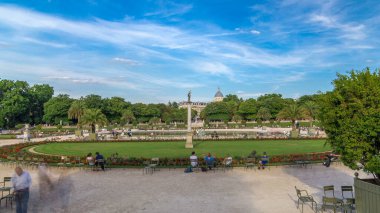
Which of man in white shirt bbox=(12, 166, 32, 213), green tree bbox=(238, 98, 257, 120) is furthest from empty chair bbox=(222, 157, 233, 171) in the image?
green tree bbox=(238, 98, 257, 120)

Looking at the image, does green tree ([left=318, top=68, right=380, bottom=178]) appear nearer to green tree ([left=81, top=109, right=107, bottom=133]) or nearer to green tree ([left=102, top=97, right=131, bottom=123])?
green tree ([left=81, top=109, right=107, bottom=133])

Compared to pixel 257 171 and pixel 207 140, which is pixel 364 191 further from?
pixel 207 140

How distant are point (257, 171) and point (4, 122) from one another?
84.9 metres

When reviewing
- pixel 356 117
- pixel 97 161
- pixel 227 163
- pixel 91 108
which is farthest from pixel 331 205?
pixel 91 108

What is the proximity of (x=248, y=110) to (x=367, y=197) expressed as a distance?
355ft

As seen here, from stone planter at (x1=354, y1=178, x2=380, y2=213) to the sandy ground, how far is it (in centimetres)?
198

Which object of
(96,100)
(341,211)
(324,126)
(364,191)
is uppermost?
(96,100)

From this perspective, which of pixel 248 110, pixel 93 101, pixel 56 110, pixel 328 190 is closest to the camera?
pixel 328 190

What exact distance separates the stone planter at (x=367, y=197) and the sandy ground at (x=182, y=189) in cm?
198

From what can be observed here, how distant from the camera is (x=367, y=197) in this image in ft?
37.6

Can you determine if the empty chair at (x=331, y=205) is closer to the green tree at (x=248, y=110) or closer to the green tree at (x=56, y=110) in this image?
the green tree at (x=56, y=110)

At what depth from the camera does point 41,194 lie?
51.8 ft

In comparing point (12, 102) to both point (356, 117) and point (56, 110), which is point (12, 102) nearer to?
point (56, 110)

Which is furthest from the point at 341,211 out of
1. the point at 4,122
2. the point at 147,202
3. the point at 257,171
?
the point at 4,122
